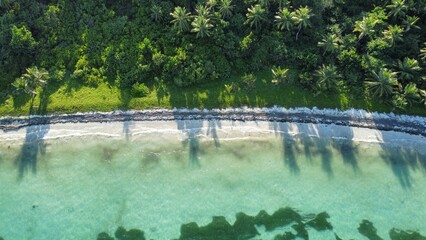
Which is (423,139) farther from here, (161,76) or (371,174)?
(161,76)

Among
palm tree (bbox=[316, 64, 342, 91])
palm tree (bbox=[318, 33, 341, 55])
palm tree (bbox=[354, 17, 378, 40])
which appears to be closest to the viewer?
palm tree (bbox=[316, 64, 342, 91])

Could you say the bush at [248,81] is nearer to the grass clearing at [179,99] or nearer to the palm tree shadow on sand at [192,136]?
the grass clearing at [179,99]

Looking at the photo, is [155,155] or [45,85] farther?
[45,85]

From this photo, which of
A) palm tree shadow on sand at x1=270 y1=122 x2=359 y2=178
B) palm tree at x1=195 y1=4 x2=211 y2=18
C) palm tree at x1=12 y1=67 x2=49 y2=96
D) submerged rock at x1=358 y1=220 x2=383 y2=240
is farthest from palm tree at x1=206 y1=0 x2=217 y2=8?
submerged rock at x1=358 y1=220 x2=383 y2=240

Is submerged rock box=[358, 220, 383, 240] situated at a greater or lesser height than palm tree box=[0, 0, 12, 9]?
lesser

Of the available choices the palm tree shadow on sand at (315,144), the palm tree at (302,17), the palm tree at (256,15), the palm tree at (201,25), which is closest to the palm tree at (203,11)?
the palm tree at (201,25)

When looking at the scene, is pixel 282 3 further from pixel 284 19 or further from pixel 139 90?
pixel 139 90

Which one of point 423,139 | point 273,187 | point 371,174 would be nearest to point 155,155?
point 273,187

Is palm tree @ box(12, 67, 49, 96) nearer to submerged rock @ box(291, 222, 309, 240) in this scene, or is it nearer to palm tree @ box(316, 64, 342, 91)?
palm tree @ box(316, 64, 342, 91)
